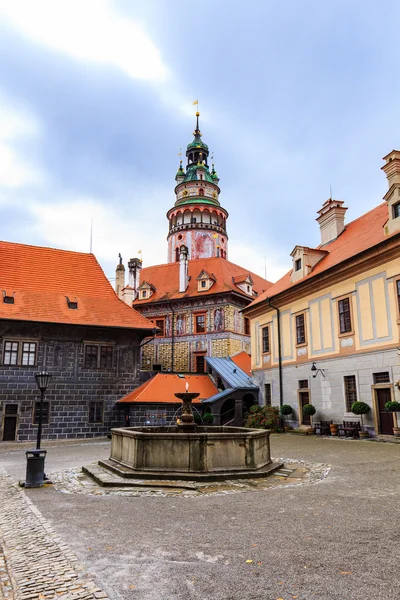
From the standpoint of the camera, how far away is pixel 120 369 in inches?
1057

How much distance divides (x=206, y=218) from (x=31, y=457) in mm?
40924

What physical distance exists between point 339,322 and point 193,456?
13.2 meters

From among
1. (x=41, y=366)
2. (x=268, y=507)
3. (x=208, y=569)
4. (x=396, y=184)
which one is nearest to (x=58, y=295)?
(x=41, y=366)

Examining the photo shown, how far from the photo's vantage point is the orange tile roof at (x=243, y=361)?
32.6 metres

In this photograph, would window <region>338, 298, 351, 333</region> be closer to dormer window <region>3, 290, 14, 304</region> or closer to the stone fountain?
the stone fountain

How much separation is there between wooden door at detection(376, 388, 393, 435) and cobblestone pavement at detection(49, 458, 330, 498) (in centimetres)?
761

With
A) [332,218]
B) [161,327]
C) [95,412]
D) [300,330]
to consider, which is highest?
[332,218]

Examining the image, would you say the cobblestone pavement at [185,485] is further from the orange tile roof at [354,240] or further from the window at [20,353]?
the window at [20,353]

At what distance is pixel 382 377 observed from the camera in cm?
1834

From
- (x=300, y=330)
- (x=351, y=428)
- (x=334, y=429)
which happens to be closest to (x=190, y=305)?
(x=300, y=330)

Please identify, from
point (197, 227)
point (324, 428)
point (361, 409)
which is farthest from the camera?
point (197, 227)

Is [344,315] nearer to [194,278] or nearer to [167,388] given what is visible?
[167,388]

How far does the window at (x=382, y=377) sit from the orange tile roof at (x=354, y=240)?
5.13 meters

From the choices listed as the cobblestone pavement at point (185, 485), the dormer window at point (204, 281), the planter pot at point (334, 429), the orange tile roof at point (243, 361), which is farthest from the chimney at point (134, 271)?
the cobblestone pavement at point (185, 485)
